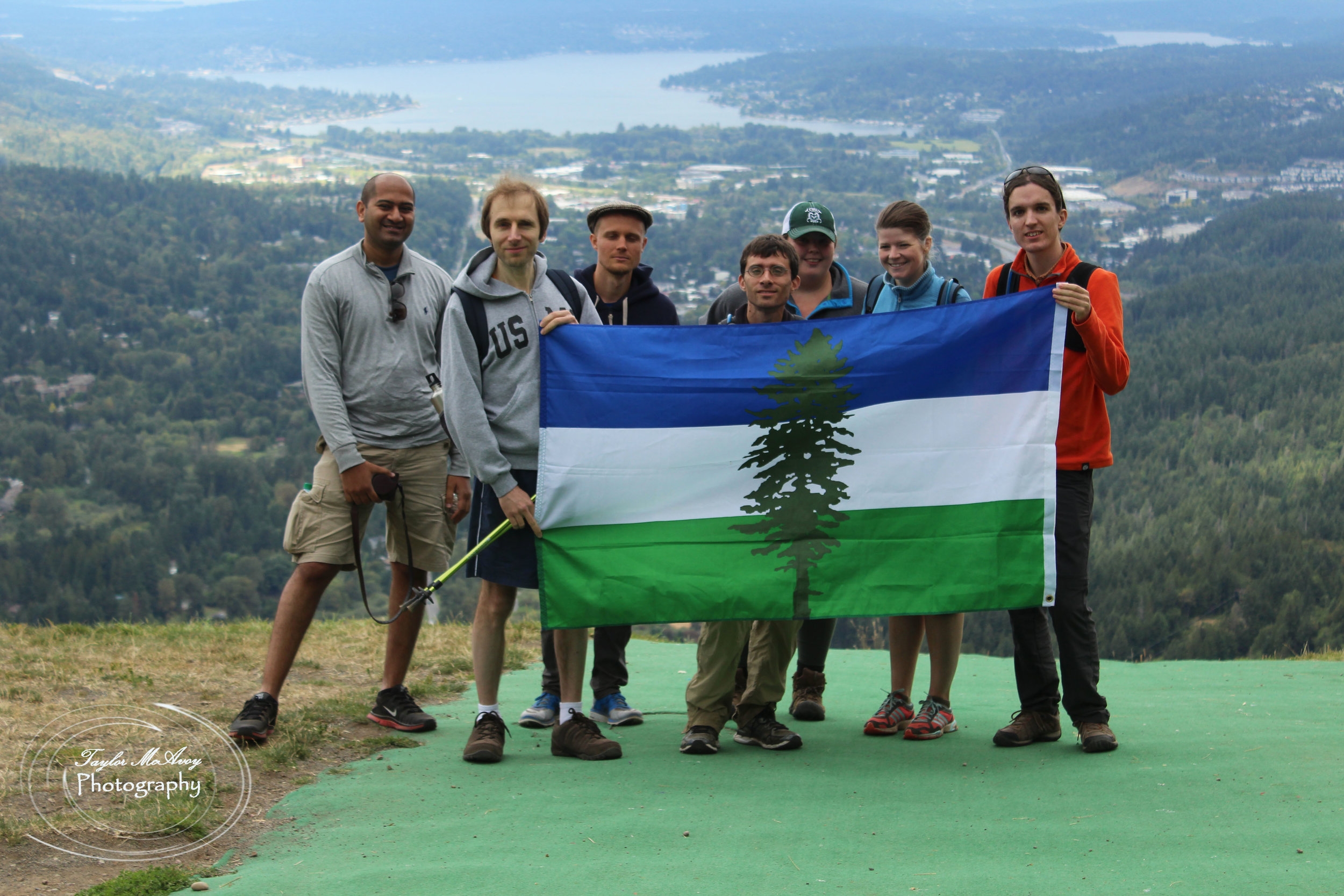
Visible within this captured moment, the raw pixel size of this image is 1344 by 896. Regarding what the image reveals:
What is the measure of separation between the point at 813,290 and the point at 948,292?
0.61 m

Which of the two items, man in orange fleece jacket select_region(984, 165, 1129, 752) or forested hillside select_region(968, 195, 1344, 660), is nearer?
man in orange fleece jacket select_region(984, 165, 1129, 752)

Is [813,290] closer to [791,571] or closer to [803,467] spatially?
[803,467]

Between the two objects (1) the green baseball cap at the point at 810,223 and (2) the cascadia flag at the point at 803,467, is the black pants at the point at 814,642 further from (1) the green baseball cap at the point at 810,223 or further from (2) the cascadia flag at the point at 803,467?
(1) the green baseball cap at the point at 810,223

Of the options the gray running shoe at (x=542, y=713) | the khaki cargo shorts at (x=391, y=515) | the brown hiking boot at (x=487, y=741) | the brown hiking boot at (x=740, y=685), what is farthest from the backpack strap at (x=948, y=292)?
the brown hiking boot at (x=487, y=741)

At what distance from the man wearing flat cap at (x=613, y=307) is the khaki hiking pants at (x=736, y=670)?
0.62 metres

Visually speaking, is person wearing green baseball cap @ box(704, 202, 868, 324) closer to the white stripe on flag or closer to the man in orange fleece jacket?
the white stripe on flag

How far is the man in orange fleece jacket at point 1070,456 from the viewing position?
14.7 feet

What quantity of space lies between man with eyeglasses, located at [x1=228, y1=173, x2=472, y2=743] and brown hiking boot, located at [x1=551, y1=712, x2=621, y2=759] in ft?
2.61

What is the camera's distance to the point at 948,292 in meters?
4.95

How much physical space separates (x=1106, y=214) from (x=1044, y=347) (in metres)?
139

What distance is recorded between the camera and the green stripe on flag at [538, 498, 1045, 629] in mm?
4555

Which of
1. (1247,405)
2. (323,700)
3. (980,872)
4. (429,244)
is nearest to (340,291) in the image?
(323,700)

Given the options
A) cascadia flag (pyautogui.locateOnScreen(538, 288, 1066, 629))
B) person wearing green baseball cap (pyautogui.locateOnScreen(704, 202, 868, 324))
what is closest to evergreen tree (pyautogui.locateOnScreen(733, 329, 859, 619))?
cascadia flag (pyautogui.locateOnScreen(538, 288, 1066, 629))

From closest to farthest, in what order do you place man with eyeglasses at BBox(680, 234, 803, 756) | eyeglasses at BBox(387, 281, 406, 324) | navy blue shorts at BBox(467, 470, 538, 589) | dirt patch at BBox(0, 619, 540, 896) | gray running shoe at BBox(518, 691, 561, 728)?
1. dirt patch at BBox(0, 619, 540, 896)
2. navy blue shorts at BBox(467, 470, 538, 589)
3. man with eyeglasses at BBox(680, 234, 803, 756)
4. eyeglasses at BBox(387, 281, 406, 324)
5. gray running shoe at BBox(518, 691, 561, 728)
